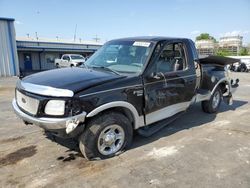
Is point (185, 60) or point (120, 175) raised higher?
point (185, 60)

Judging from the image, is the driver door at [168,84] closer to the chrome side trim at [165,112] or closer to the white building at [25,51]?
the chrome side trim at [165,112]

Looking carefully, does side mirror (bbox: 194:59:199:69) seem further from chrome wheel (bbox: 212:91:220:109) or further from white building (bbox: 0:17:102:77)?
white building (bbox: 0:17:102:77)

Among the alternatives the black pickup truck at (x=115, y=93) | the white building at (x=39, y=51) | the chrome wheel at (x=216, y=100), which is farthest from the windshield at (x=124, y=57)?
the white building at (x=39, y=51)

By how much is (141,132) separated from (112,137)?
72 centimetres

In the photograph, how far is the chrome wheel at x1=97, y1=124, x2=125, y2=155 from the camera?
4.10 metres

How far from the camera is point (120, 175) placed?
3.69 meters

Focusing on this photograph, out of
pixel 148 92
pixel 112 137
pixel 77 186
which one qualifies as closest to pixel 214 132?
pixel 148 92

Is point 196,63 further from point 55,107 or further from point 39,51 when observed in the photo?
point 39,51

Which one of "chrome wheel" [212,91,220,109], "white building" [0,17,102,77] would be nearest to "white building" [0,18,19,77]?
"white building" [0,17,102,77]

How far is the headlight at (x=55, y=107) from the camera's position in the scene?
3.60 m

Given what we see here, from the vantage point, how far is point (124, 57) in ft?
16.3

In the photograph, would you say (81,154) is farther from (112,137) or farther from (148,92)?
(148,92)

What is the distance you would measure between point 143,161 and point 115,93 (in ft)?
3.82

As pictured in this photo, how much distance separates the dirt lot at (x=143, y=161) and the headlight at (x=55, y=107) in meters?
0.88
